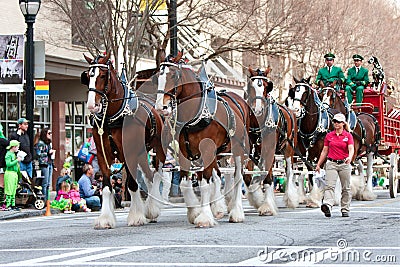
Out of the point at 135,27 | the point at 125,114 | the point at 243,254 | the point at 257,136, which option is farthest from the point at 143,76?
the point at 243,254

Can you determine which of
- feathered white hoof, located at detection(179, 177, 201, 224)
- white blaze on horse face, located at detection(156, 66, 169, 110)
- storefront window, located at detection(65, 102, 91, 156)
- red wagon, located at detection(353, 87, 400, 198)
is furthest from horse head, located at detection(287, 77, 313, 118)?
storefront window, located at detection(65, 102, 91, 156)

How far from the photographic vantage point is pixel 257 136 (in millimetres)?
16766

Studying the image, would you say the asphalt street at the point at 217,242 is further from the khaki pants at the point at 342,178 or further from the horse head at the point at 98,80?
the horse head at the point at 98,80

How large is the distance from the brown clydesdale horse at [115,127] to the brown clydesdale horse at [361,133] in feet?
19.9

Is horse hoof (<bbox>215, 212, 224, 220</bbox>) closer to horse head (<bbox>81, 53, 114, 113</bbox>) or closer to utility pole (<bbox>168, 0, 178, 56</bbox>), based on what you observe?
horse head (<bbox>81, 53, 114, 113</bbox>)

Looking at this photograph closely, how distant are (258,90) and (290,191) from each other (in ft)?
10.6

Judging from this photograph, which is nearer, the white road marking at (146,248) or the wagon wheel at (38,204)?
the white road marking at (146,248)

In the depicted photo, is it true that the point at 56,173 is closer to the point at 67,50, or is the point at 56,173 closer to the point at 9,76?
the point at 67,50

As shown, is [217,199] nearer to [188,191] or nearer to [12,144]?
[188,191]

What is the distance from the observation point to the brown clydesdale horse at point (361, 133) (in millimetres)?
19938

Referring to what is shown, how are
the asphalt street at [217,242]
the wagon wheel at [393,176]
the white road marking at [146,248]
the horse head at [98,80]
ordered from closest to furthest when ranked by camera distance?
the white road marking at [146,248] → the asphalt street at [217,242] → the horse head at [98,80] → the wagon wheel at [393,176]

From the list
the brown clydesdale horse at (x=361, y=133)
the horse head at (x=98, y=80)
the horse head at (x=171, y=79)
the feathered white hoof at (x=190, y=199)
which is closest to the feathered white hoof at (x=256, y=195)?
the feathered white hoof at (x=190, y=199)

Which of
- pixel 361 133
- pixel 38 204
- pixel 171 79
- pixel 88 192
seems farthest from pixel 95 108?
pixel 361 133

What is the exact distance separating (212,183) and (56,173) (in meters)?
17.4
